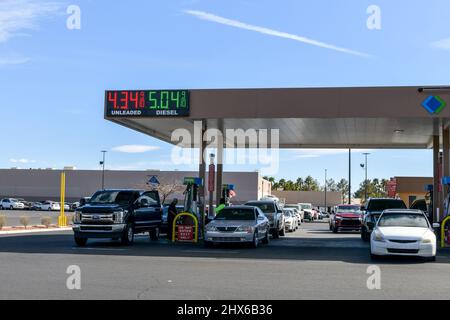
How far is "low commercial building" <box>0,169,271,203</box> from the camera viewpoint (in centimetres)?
8262

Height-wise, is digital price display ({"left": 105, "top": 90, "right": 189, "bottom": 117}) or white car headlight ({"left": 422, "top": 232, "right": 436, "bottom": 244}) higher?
digital price display ({"left": 105, "top": 90, "right": 189, "bottom": 117})

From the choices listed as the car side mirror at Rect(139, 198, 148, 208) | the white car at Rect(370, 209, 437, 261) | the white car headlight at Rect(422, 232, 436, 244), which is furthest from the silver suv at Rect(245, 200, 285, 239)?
the white car headlight at Rect(422, 232, 436, 244)

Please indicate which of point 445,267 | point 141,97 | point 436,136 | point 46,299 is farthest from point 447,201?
point 46,299

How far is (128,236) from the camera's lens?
22.0 metres

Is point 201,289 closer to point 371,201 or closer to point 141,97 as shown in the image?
point 141,97

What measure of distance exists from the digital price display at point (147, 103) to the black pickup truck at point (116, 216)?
3.13 meters

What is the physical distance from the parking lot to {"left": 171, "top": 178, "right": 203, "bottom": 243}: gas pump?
2559 mm

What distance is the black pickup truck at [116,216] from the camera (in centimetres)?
2095

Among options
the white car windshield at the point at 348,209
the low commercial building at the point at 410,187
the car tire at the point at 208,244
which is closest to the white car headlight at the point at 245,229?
the car tire at the point at 208,244

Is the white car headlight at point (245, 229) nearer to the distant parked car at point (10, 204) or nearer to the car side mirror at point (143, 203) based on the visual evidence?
the car side mirror at point (143, 203)

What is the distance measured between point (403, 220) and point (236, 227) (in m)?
5.42

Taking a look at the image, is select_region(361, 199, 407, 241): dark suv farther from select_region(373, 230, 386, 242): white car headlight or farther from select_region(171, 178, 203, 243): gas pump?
select_region(373, 230, 386, 242): white car headlight
